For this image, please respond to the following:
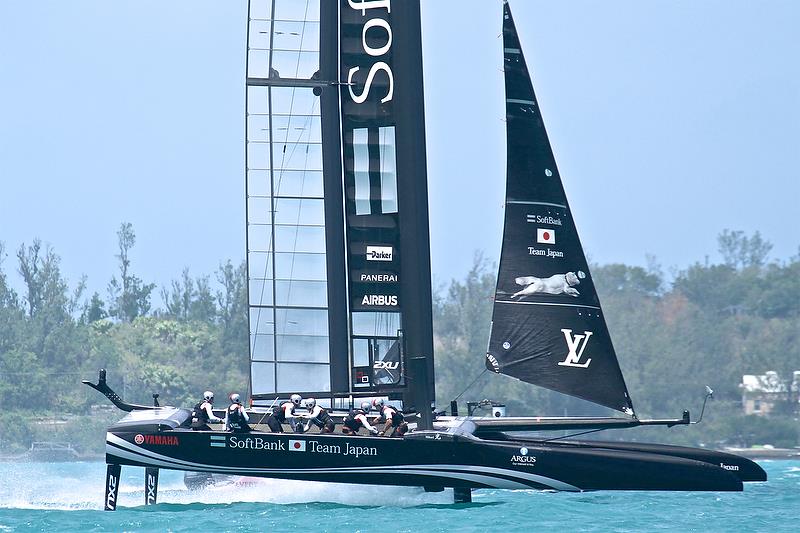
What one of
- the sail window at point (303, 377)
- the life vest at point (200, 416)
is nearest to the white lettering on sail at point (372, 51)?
the sail window at point (303, 377)

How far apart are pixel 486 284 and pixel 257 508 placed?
183 ft

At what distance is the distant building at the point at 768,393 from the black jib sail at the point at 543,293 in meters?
40.6

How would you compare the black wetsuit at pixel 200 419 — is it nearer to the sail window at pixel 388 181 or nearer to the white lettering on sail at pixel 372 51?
the sail window at pixel 388 181

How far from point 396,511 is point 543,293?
180 inches

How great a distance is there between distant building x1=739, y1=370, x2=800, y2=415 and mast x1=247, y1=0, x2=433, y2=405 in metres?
41.2

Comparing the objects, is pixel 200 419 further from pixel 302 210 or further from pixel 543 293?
pixel 543 293

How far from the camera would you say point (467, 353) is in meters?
70.8

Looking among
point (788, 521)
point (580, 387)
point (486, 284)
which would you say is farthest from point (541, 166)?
point (486, 284)

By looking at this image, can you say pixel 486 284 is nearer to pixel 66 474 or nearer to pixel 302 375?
pixel 66 474

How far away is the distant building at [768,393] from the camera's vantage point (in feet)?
210

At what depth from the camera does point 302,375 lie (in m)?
25.8

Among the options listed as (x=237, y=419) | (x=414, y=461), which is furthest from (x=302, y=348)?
(x=414, y=461)

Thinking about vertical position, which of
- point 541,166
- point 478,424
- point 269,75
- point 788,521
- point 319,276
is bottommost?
point 788,521

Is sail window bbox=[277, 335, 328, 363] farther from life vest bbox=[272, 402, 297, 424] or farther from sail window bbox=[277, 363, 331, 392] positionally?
life vest bbox=[272, 402, 297, 424]
